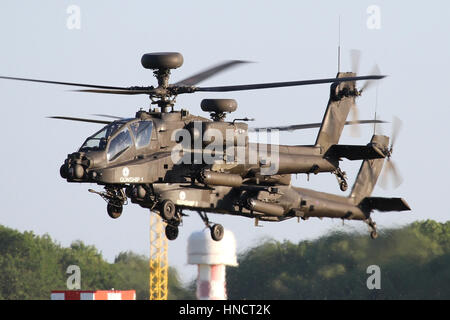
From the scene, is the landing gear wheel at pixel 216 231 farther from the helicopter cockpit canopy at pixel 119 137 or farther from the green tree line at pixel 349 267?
the green tree line at pixel 349 267

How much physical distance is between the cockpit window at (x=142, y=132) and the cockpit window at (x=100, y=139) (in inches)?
16.2

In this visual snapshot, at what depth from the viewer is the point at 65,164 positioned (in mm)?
28984

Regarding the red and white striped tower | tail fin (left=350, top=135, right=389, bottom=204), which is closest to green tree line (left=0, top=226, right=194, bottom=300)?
the red and white striped tower

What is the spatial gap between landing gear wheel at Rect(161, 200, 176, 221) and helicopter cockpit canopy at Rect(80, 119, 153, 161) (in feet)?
5.78

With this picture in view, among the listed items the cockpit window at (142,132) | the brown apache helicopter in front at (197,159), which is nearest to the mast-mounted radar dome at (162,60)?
the brown apache helicopter in front at (197,159)

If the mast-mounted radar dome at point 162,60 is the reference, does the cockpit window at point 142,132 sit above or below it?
below

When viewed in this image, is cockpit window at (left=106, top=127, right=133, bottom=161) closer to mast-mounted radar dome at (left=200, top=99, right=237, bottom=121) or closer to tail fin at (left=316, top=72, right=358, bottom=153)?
mast-mounted radar dome at (left=200, top=99, right=237, bottom=121)

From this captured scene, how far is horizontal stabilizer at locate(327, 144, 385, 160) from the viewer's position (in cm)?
3353

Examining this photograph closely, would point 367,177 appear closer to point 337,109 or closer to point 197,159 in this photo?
point 337,109

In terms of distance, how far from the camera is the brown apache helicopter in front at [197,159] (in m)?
29.4

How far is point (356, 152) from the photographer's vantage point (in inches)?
1350

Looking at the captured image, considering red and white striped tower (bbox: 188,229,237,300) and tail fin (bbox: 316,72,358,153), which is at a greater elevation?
tail fin (bbox: 316,72,358,153)

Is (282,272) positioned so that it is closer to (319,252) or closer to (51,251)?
(319,252)

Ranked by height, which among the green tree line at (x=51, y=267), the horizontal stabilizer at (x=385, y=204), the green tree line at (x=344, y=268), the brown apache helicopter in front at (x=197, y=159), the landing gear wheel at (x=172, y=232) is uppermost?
the brown apache helicopter in front at (x=197, y=159)
